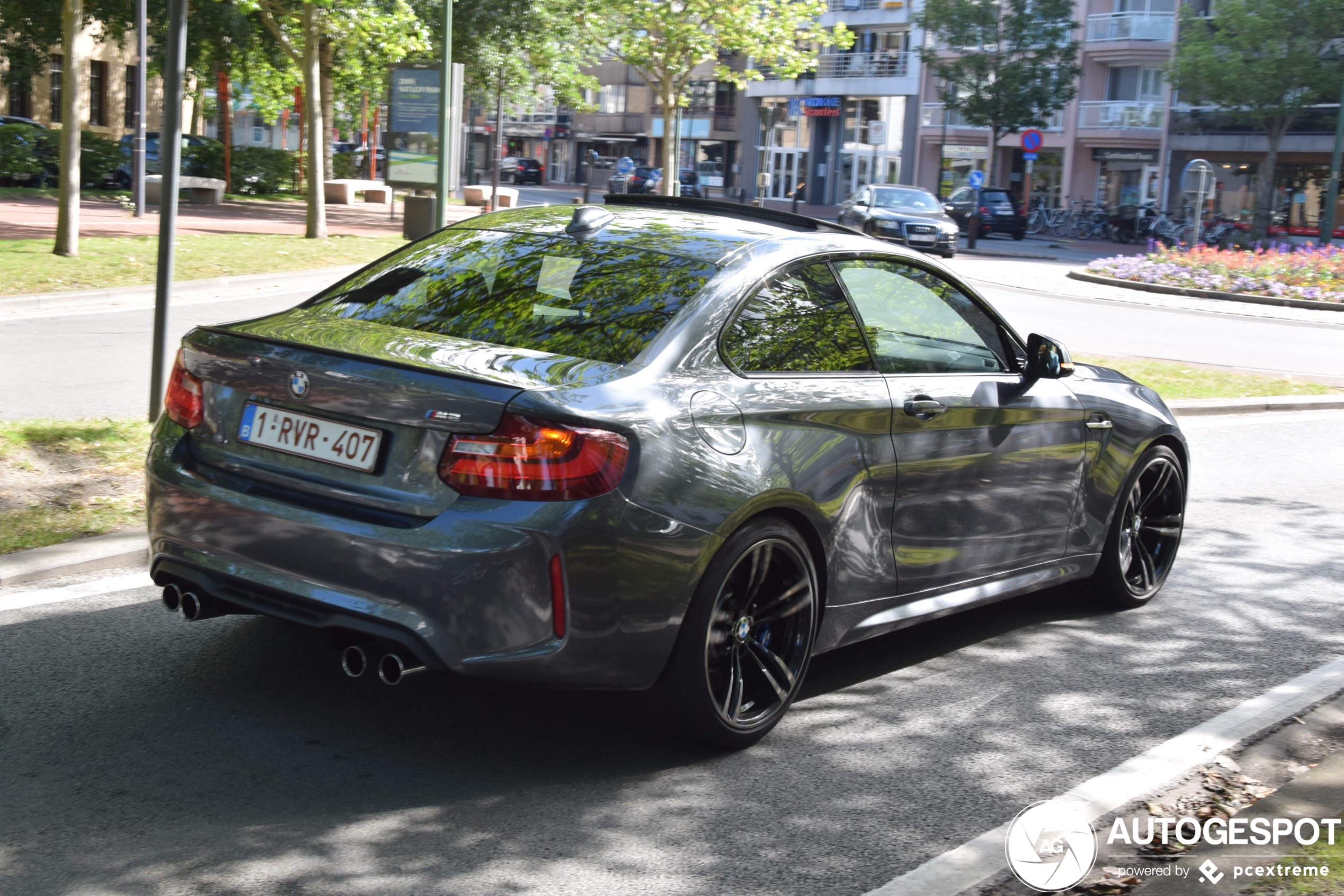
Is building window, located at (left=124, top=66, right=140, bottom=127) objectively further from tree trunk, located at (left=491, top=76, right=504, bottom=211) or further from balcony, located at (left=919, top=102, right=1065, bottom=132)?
balcony, located at (left=919, top=102, right=1065, bottom=132)

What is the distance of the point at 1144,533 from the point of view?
21.0 feet

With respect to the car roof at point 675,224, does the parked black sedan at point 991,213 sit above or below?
above

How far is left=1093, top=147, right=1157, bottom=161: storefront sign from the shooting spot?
60.6m

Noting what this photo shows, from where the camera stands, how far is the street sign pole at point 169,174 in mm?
7043

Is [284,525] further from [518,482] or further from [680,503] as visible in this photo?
[680,503]

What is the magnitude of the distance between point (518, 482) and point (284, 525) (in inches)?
26.7

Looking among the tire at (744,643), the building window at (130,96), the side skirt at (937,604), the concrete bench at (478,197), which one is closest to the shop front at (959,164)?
the concrete bench at (478,197)

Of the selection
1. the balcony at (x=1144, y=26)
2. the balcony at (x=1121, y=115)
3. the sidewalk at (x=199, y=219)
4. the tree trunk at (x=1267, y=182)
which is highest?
the balcony at (x=1144, y=26)

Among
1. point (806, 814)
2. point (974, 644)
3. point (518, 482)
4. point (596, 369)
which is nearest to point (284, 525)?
point (518, 482)

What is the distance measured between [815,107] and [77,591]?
72492 millimetres

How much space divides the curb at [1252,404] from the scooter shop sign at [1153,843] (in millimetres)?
8700

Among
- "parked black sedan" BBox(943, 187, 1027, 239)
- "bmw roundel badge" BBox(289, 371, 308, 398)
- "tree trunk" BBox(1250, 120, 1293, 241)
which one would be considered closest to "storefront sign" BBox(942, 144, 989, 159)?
"parked black sedan" BBox(943, 187, 1027, 239)

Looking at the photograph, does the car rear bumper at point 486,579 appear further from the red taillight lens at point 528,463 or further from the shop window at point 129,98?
the shop window at point 129,98

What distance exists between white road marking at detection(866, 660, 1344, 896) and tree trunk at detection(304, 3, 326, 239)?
20.8 meters
